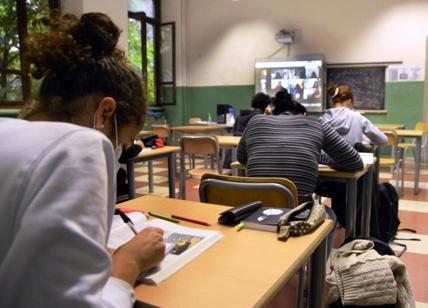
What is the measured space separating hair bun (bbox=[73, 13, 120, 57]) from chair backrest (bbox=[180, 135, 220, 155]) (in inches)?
116

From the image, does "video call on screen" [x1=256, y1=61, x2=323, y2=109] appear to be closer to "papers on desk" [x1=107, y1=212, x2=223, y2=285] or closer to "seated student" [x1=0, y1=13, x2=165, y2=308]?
"papers on desk" [x1=107, y1=212, x2=223, y2=285]

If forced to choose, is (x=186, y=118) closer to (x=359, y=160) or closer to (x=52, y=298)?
(x=359, y=160)

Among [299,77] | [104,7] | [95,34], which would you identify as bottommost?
[95,34]

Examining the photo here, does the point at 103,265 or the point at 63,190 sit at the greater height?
the point at 63,190

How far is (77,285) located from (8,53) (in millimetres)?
5299

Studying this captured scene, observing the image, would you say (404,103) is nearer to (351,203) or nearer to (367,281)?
(351,203)

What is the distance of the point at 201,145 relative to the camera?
392 cm

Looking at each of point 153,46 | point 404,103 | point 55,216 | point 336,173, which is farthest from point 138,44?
point 55,216

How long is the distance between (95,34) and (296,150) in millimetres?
1433

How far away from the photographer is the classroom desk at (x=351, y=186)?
87.7 inches

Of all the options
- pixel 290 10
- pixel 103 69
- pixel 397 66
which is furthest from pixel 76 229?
pixel 290 10

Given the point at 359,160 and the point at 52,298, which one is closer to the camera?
the point at 52,298

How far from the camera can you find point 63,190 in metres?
0.48

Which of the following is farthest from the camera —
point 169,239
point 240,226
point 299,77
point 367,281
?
point 299,77
